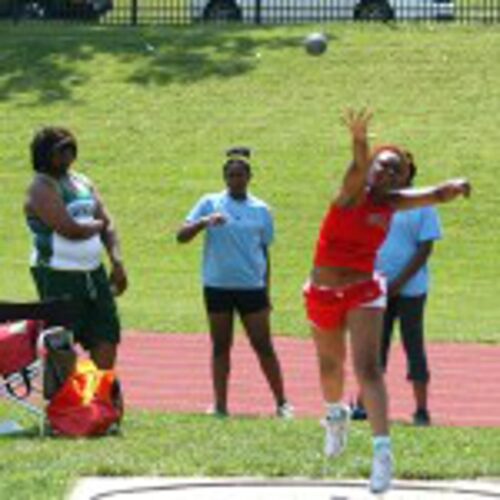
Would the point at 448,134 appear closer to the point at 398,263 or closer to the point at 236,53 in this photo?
the point at 236,53

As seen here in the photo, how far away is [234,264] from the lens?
15094mm

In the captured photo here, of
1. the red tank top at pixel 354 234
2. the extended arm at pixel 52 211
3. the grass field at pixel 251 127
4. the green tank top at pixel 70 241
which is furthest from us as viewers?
the grass field at pixel 251 127

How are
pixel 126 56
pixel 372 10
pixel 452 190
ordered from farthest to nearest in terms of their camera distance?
pixel 372 10 < pixel 126 56 < pixel 452 190

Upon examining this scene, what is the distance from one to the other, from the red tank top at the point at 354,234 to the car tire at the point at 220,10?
29.6 meters

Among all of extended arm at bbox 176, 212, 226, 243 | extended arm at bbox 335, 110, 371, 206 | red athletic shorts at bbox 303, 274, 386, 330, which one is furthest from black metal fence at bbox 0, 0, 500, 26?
extended arm at bbox 335, 110, 371, 206

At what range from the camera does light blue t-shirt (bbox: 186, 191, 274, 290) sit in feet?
49.5

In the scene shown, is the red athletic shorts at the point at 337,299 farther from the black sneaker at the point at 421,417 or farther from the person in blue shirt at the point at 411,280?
the black sneaker at the point at 421,417

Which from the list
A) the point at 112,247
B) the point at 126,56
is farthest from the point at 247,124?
the point at 112,247

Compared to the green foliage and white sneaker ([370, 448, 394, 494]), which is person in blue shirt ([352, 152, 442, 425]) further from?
the green foliage

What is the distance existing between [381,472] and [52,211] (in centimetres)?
335

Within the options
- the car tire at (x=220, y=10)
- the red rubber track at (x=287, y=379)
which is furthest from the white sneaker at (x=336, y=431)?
the car tire at (x=220, y=10)

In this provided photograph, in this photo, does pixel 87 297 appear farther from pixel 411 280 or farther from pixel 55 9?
pixel 55 9

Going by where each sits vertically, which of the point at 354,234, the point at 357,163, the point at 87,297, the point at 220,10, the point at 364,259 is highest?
the point at 357,163

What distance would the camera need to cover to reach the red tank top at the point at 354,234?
11109mm
